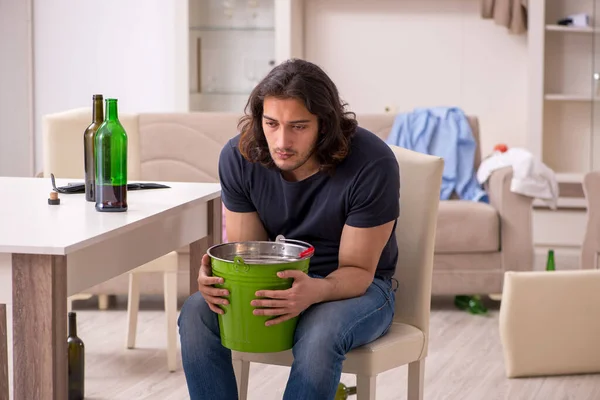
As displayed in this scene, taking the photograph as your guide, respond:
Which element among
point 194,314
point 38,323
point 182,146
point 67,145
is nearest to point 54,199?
point 194,314

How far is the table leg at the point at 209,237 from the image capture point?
2.58 m

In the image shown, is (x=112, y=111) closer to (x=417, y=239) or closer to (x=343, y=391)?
(x=417, y=239)

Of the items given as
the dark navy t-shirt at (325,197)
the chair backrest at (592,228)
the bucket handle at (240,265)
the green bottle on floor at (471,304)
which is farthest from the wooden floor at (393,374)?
the bucket handle at (240,265)

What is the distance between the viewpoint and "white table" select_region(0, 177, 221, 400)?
1.73 metres

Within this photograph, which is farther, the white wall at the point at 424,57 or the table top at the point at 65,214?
the white wall at the point at 424,57

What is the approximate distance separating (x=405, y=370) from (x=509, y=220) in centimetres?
101

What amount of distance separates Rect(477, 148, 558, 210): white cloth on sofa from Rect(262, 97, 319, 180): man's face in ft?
6.93

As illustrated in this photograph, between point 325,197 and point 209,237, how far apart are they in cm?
53

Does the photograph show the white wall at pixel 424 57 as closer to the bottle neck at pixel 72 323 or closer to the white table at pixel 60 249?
the bottle neck at pixel 72 323

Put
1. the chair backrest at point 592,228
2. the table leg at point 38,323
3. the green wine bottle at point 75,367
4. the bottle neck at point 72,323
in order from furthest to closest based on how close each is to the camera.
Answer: the chair backrest at point 592,228 < the green wine bottle at point 75,367 < the bottle neck at point 72,323 < the table leg at point 38,323

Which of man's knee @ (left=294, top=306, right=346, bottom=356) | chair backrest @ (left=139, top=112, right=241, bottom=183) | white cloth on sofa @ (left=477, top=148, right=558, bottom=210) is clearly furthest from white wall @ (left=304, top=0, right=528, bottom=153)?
man's knee @ (left=294, top=306, right=346, bottom=356)

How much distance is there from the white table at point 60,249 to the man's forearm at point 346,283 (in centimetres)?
41

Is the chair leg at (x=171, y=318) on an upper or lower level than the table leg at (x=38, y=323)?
lower

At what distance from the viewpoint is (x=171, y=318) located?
3.32 metres
